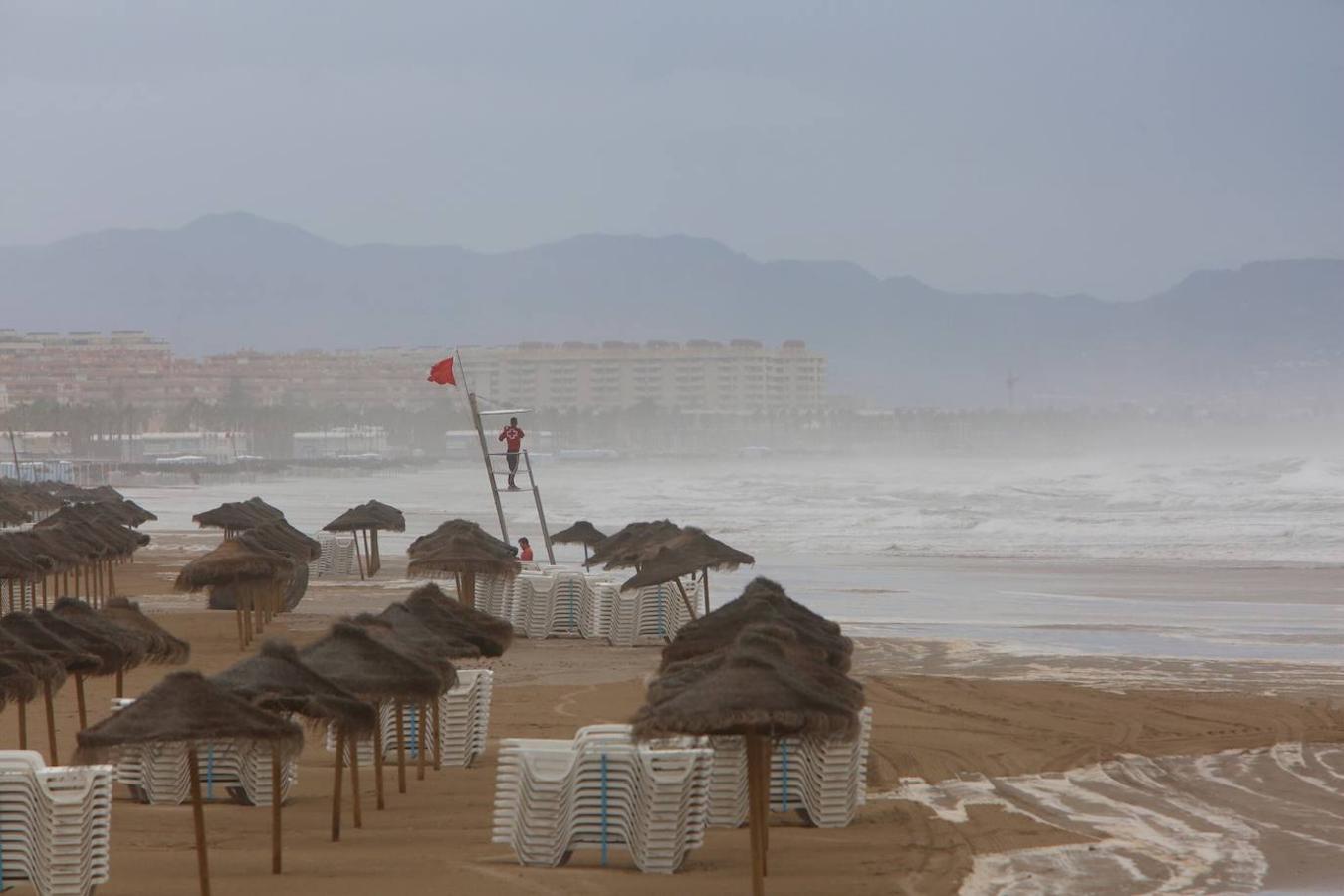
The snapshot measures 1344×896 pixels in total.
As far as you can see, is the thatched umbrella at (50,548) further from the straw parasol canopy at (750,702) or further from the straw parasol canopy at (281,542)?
the straw parasol canopy at (750,702)

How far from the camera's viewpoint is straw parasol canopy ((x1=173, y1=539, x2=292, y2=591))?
21.9 metres

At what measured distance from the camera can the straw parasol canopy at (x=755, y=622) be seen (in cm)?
1169

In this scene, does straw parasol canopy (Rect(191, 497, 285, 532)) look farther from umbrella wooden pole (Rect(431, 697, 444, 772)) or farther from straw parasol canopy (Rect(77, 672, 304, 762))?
straw parasol canopy (Rect(77, 672, 304, 762))

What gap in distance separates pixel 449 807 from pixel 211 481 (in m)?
102

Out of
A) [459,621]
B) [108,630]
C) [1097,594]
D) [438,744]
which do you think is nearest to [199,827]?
[108,630]

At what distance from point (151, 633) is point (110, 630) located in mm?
906

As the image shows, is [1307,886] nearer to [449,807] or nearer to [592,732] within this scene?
[592,732]

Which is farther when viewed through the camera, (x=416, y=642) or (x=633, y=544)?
(x=633, y=544)

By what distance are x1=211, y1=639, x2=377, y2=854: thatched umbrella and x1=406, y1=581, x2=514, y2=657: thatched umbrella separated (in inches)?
141

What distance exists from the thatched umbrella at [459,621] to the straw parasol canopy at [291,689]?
360cm

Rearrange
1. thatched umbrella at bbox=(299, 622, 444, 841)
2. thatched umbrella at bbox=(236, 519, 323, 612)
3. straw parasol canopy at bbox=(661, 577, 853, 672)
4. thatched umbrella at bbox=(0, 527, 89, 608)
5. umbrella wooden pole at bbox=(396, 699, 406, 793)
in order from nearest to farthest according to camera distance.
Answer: thatched umbrella at bbox=(299, 622, 444, 841), straw parasol canopy at bbox=(661, 577, 853, 672), umbrella wooden pole at bbox=(396, 699, 406, 793), thatched umbrella at bbox=(0, 527, 89, 608), thatched umbrella at bbox=(236, 519, 323, 612)

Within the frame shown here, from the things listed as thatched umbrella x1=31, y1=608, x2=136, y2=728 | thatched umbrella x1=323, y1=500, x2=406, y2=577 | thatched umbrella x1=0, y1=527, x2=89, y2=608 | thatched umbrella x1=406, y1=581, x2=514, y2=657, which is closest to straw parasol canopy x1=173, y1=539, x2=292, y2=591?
thatched umbrella x1=0, y1=527, x2=89, y2=608

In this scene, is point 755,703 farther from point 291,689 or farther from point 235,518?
point 235,518

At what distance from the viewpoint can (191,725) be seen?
8.80 meters
